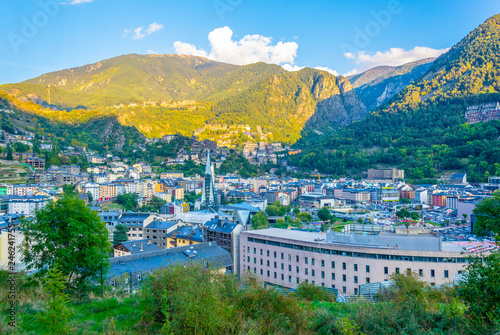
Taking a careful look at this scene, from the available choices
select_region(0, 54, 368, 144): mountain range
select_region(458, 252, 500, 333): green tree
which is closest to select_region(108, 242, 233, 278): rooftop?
select_region(458, 252, 500, 333): green tree

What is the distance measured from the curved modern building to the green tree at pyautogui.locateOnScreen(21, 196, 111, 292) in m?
13.1

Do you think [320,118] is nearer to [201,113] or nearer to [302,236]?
[201,113]

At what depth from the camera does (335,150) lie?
9694 cm

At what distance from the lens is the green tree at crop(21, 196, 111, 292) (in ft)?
31.9

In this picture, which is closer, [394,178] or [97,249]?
[97,249]

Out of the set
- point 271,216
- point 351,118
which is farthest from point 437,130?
point 351,118

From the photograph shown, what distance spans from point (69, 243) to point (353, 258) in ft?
47.1

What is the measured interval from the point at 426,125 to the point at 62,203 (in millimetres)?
97877

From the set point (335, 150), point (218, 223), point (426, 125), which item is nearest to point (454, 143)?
point (426, 125)

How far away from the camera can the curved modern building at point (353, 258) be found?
17.7 metres

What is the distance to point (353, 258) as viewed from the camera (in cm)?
1884

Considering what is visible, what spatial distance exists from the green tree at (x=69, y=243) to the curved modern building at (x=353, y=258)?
42.9 feet

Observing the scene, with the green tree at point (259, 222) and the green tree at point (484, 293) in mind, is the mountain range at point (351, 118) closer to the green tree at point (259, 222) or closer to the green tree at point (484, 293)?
the green tree at point (259, 222)

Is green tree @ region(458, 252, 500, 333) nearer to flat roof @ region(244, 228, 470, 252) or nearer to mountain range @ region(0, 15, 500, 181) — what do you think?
flat roof @ region(244, 228, 470, 252)
